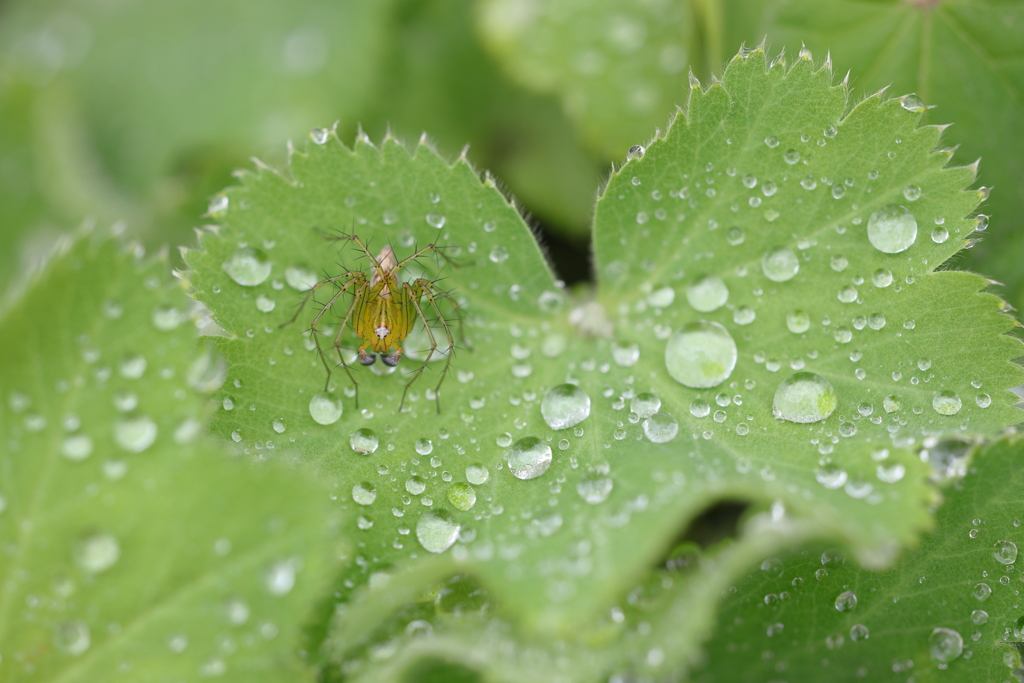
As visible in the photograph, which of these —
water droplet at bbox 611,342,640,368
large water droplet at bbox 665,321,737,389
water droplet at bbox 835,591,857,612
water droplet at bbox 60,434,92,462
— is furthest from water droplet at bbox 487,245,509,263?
water droplet at bbox 835,591,857,612

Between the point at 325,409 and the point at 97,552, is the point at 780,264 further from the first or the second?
the point at 97,552

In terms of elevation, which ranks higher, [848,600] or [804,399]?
[804,399]

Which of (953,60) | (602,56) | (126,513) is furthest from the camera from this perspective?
(602,56)

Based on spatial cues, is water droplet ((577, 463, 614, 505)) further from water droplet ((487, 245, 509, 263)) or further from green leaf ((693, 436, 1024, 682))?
water droplet ((487, 245, 509, 263))

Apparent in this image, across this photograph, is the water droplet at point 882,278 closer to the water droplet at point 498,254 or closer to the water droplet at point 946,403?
the water droplet at point 946,403

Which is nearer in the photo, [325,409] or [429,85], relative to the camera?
[325,409]

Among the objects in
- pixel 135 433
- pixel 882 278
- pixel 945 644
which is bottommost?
pixel 945 644

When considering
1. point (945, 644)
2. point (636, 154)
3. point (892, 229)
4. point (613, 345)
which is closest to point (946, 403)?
point (892, 229)
